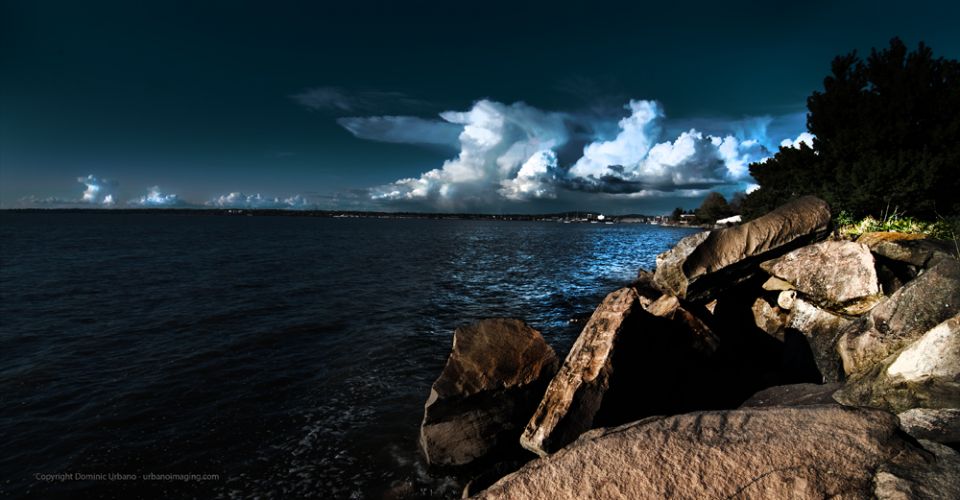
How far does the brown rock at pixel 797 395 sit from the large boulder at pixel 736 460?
3.09 meters

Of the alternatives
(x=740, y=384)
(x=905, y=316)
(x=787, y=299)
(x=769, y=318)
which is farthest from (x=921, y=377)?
(x=769, y=318)

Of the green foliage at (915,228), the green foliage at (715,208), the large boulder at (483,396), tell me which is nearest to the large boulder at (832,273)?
the green foliage at (915,228)

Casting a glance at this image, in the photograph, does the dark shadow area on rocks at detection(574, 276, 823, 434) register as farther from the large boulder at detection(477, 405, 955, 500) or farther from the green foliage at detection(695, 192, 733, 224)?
the green foliage at detection(695, 192, 733, 224)

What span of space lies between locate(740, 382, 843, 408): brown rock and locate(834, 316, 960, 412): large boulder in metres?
0.53

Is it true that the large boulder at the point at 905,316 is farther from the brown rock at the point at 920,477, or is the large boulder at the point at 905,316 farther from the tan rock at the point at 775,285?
the brown rock at the point at 920,477

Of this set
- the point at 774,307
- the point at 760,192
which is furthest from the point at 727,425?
the point at 760,192

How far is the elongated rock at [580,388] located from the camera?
283 inches

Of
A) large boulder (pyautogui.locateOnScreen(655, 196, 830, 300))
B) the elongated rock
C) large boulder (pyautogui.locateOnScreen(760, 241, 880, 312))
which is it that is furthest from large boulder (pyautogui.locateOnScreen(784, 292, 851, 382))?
the elongated rock

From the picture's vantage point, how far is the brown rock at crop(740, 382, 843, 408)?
7.20 metres

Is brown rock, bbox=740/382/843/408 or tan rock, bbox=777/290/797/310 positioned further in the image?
tan rock, bbox=777/290/797/310

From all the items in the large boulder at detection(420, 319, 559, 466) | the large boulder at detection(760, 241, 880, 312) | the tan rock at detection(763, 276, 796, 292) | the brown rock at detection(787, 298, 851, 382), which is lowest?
the large boulder at detection(420, 319, 559, 466)

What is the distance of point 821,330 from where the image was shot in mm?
9898

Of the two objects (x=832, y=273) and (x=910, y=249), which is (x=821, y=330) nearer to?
(x=832, y=273)

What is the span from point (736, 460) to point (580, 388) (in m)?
3.60
